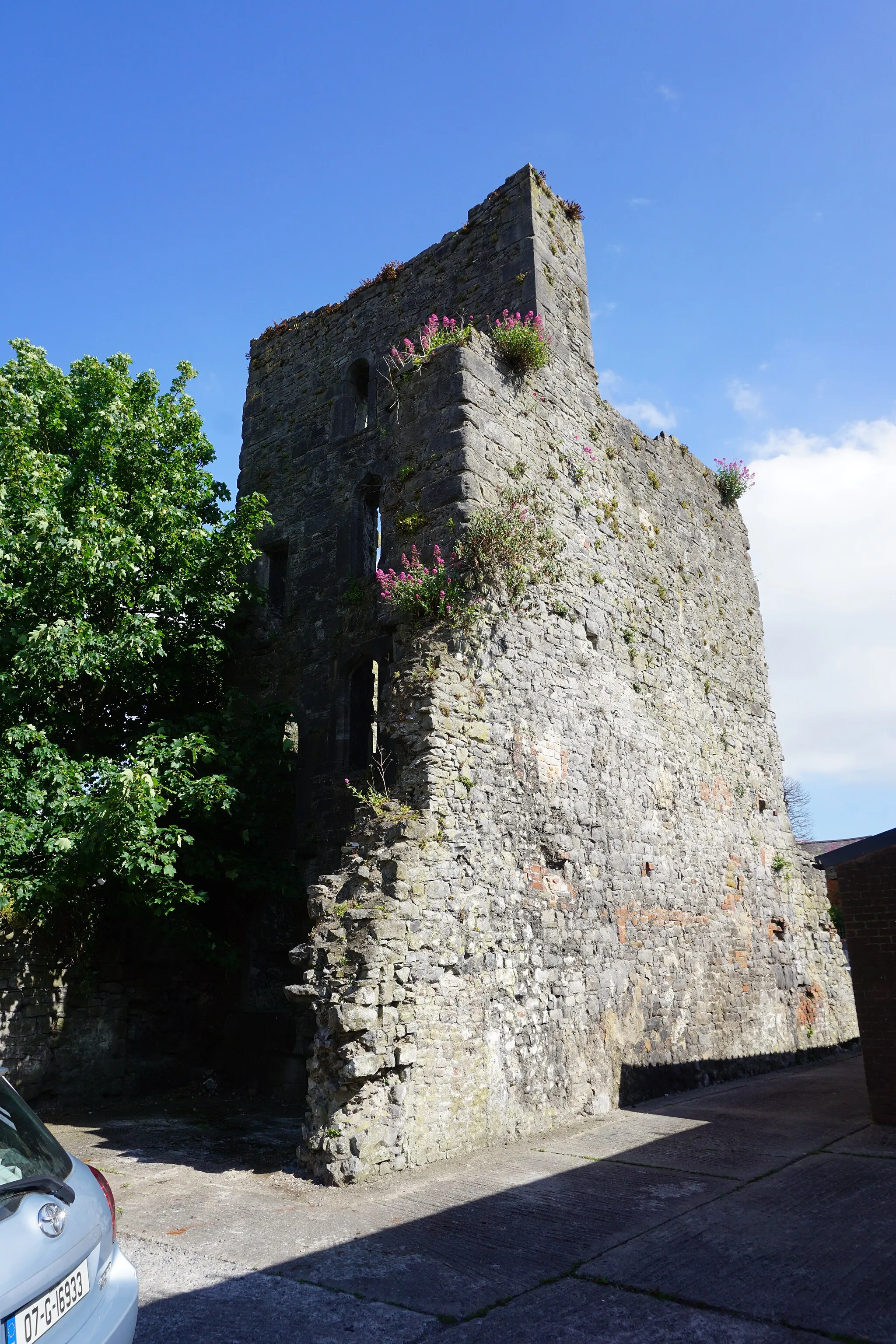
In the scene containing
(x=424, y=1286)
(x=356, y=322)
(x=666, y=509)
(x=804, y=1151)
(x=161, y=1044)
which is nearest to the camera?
(x=424, y=1286)

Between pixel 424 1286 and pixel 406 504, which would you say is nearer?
pixel 424 1286

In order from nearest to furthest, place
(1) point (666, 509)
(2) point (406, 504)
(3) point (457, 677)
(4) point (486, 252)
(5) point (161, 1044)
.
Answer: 1. (3) point (457, 677)
2. (2) point (406, 504)
3. (5) point (161, 1044)
4. (4) point (486, 252)
5. (1) point (666, 509)

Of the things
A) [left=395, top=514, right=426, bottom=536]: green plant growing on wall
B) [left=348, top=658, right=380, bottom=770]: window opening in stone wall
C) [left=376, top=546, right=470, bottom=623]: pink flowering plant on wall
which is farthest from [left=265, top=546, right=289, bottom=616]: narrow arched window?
[left=376, top=546, right=470, bottom=623]: pink flowering plant on wall

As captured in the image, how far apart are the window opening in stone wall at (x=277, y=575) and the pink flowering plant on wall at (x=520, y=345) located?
5.06 metres

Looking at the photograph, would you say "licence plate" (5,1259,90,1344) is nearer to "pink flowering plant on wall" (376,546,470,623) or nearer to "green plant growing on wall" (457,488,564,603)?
"pink flowering plant on wall" (376,546,470,623)

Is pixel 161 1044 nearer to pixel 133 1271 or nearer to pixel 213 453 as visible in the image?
pixel 213 453

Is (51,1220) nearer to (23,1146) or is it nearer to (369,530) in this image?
(23,1146)

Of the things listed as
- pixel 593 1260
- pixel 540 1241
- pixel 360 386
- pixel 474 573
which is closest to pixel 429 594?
pixel 474 573

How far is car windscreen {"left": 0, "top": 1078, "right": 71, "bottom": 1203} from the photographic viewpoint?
9.46ft

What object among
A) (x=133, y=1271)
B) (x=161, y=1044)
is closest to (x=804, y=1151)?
(x=133, y=1271)

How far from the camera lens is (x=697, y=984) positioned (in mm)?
10648

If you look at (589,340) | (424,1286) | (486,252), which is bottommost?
(424,1286)

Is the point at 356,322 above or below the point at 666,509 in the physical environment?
above

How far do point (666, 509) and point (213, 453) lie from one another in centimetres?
Answer: 684
